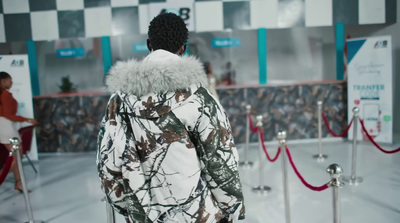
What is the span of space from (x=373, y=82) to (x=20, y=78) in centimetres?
462

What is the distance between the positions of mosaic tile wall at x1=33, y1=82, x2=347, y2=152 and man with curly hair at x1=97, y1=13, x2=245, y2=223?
4.04m

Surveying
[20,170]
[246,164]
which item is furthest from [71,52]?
[246,164]

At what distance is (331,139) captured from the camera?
5.32 metres

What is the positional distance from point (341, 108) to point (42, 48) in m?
5.27

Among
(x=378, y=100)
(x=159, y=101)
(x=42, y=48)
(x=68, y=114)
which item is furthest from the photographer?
(x=42, y=48)

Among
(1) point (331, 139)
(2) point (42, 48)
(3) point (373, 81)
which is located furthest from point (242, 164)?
(2) point (42, 48)

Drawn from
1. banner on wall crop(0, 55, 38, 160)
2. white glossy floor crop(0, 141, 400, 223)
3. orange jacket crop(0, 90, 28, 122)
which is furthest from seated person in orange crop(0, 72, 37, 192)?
banner on wall crop(0, 55, 38, 160)

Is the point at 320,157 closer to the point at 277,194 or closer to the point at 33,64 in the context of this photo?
the point at 277,194

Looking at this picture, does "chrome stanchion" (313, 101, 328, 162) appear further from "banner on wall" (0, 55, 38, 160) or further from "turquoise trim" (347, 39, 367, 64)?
"banner on wall" (0, 55, 38, 160)

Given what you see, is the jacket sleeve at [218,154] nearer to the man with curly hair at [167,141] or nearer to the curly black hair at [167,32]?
the man with curly hair at [167,141]

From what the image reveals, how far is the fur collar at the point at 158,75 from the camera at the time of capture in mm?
1182

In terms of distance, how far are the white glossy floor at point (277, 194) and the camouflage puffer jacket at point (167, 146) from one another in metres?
1.56

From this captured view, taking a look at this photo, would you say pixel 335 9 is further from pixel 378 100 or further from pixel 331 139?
pixel 331 139

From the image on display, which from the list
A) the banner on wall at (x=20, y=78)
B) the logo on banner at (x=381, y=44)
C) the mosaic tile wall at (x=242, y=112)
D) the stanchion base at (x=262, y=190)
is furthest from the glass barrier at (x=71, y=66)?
the logo on banner at (x=381, y=44)
